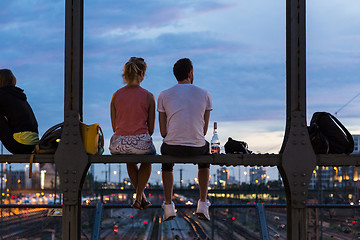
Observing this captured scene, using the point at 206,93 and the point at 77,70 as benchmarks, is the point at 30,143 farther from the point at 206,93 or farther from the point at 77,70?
the point at 206,93

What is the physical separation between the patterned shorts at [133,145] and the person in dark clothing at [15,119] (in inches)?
37.2

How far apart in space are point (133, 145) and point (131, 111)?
15.5 inches

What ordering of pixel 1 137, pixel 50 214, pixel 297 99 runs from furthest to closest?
pixel 50 214 → pixel 1 137 → pixel 297 99

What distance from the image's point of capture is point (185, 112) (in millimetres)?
5812

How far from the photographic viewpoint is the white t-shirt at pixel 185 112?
575cm

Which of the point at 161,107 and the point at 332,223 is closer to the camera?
the point at 161,107

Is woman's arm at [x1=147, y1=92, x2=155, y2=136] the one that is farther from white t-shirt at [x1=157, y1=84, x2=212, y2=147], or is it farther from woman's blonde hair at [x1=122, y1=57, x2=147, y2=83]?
woman's blonde hair at [x1=122, y1=57, x2=147, y2=83]

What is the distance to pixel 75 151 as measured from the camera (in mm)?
5672

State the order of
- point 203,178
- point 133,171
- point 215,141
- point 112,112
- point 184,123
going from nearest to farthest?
1. point 184,123
2. point 203,178
3. point 133,171
4. point 112,112
5. point 215,141

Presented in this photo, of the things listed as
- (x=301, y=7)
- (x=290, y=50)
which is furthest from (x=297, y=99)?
(x=301, y=7)

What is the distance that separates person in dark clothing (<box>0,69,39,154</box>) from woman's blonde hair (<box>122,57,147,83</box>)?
3.95 feet

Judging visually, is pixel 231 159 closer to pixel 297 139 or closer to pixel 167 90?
pixel 297 139

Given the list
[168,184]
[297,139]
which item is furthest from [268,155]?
[168,184]

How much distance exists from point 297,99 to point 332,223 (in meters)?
116
